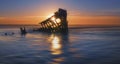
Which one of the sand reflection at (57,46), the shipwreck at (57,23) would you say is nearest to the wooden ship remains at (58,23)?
the shipwreck at (57,23)

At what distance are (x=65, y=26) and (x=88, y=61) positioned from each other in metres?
37.5

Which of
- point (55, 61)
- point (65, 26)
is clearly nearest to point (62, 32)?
point (65, 26)

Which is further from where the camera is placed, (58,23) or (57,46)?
(58,23)

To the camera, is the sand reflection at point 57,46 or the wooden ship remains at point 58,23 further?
the wooden ship remains at point 58,23

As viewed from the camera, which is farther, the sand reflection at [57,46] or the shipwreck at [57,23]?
the shipwreck at [57,23]

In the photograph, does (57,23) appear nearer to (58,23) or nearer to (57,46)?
(58,23)

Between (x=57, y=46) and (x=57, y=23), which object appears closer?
(x=57, y=46)

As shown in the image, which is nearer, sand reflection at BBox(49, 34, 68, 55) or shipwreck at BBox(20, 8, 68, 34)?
sand reflection at BBox(49, 34, 68, 55)

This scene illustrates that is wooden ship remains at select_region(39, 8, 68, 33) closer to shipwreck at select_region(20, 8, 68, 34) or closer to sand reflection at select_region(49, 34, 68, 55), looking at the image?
shipwreck at select_region(20, 8, 68, 34)

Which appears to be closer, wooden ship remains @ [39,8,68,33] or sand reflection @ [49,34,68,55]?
sand reflection @ [49,34,68,55]

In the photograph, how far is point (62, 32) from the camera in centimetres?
5809

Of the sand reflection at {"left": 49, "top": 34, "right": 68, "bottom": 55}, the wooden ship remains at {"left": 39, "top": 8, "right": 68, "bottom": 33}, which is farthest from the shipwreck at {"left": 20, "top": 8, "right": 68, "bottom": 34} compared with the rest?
the sand reflection at {"left": 49, "top": 34, "right": 68, "bottom": 55}

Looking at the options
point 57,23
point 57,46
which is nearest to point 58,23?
point 57,23

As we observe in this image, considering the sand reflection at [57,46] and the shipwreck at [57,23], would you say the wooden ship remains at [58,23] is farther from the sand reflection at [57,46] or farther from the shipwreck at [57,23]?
the sand reflection at [57,46]
